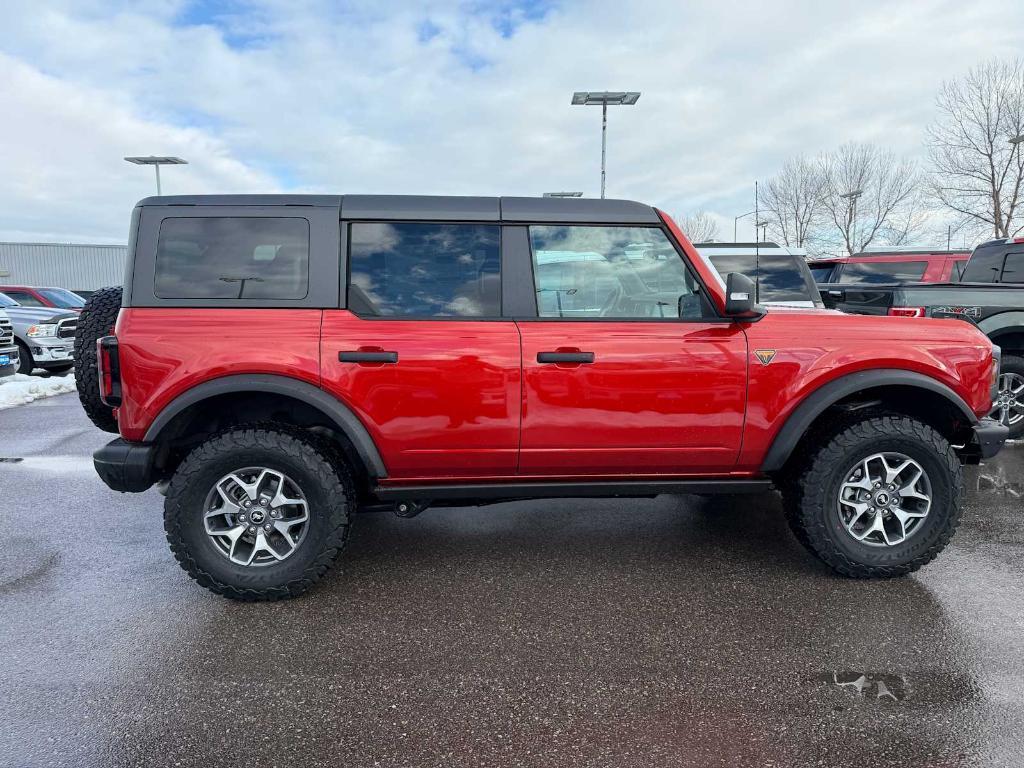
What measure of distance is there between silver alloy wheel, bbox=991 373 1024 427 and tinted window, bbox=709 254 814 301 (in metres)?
2.09

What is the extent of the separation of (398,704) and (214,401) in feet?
5.75

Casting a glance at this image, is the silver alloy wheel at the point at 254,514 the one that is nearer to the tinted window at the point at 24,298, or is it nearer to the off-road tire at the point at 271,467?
the off-road tire at the point at 271,467

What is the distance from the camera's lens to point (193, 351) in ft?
10.3

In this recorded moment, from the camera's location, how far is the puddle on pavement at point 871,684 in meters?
2.54

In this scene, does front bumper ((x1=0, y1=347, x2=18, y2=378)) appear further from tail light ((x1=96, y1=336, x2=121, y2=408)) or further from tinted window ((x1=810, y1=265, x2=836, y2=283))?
tinted window ((x1=810, y1=265, x2=836, y2=283))

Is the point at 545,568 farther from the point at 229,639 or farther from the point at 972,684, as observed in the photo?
the point at 972,684

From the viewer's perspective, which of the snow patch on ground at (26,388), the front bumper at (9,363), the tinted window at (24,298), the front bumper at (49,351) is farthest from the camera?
the tinted window at (24,298)

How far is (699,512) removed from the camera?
4.64 metres

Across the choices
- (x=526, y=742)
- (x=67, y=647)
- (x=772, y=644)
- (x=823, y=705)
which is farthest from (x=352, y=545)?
(x=823, y=705)

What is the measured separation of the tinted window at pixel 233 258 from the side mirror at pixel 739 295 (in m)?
2.01

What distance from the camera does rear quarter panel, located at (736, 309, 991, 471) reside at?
336cm

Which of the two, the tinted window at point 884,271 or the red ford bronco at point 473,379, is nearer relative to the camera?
the red ford bronco at point 473,379

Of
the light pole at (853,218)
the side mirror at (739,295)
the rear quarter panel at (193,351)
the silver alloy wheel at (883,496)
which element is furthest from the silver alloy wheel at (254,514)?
the light pole at (853,218)

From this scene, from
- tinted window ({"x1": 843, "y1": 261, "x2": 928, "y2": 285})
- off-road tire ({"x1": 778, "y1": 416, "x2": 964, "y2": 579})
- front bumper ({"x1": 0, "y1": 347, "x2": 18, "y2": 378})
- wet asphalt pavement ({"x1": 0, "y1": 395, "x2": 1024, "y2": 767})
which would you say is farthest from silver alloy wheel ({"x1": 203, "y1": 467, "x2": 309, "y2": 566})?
tinted window ({"x1": 843, "y1": 261, "x2": 928, "y2": 285})
